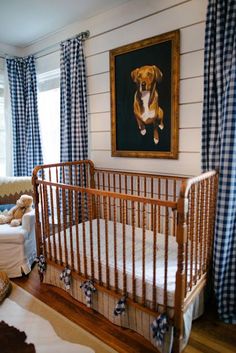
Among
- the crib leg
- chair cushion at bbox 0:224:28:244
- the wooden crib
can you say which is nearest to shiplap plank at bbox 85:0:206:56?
the wooden crib

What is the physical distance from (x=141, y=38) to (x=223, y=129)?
1246mm

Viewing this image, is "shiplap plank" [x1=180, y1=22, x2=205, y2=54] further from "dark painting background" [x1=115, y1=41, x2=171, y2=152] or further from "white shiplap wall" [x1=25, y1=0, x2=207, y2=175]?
"dark painting background" [x1=115, y1=41, x2=171, y2=152]

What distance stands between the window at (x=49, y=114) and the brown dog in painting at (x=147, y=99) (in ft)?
4.40

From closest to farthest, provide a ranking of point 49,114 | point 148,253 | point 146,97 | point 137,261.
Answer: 1. point 137,261
2. point 148,253
3. point 146,97
4. point 49,114

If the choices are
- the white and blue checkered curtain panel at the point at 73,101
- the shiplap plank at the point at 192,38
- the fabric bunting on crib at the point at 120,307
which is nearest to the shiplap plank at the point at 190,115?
the shiplap plank at the point at 192,38

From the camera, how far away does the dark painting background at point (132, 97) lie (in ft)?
7.06

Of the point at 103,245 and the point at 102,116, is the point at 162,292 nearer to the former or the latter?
the point at 103,245

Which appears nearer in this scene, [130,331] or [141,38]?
[130,331]

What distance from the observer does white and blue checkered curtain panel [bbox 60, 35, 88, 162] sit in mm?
2697

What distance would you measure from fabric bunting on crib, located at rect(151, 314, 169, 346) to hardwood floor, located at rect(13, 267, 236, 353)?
16cm

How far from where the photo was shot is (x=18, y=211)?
2.56 metres

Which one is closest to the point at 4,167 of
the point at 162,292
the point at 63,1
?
the point at 63,1

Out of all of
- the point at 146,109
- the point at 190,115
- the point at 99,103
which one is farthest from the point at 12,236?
the point at 190,115

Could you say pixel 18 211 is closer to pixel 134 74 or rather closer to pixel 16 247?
pixel 16 247
